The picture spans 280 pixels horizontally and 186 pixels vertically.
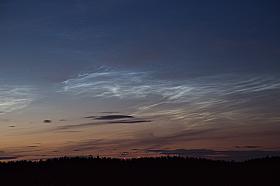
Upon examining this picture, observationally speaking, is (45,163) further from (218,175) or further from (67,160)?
(218,175)

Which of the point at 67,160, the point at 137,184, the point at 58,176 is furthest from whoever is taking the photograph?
the point at 67,160

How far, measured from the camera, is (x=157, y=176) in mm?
43812

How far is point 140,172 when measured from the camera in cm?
4578

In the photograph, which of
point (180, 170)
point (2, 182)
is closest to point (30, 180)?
point (2, 182)

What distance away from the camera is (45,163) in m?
48.0

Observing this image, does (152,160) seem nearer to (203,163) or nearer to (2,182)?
(203,163)

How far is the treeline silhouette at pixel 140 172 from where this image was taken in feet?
133

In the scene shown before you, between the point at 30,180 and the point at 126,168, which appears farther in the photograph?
the point at 126,168

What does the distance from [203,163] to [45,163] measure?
49.4 feet

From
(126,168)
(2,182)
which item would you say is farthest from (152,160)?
(2,182)

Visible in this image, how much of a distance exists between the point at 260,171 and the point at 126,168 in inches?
467

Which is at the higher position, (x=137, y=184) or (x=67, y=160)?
(x=67, y=160)

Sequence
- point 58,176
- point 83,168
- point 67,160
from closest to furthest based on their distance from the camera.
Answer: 1. point 58,176
2. point 83,168
3. point 67,160

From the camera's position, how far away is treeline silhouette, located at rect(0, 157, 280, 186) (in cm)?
4050
